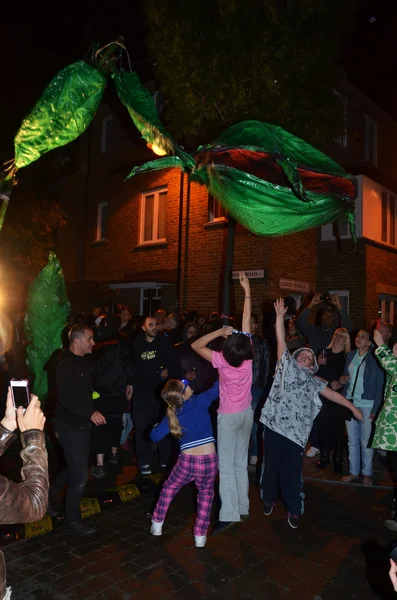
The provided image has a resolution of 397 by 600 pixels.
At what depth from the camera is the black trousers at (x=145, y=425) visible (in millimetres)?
6426

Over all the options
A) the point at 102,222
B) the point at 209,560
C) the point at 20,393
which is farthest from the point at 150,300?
the point at 20,393

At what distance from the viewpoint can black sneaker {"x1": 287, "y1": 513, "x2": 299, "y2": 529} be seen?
4.96 metres

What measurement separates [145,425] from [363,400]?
3084 mm

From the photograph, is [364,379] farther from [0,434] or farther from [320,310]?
[320,310]

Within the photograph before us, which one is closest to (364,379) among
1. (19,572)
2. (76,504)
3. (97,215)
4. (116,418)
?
(116,418)

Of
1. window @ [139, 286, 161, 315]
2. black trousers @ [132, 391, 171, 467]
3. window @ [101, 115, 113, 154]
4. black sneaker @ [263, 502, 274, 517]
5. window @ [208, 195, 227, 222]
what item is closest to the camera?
black sneaker @ [263, 502, 274, 517]

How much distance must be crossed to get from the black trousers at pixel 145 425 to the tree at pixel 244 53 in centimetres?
471

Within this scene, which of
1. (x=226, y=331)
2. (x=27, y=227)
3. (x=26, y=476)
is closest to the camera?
(x=26, y=476)

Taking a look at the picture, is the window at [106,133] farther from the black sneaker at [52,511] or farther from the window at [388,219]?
Result: the black sneaker at [52,511]

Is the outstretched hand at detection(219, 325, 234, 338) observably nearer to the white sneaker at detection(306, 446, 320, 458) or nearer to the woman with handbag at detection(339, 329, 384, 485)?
the woman with handbag at detection(339, 329, 384, 485)

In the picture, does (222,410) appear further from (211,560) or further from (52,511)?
(52,511)

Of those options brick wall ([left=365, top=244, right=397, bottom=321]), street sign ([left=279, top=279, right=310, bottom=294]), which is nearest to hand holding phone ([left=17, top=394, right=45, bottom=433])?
street sign ([left=279, top=279, right=310, bottom=294])

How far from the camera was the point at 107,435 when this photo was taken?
670cm

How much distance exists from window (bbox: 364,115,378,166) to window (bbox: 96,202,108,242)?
9428 mm
